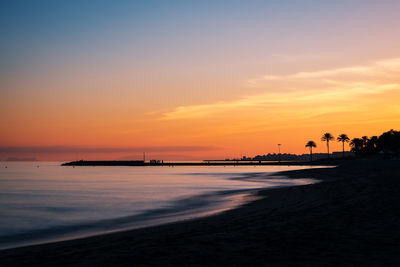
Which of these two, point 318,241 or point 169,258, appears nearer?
point 169,258

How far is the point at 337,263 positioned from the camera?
7227 millimetres

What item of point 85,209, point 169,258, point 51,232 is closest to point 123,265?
point 169,258

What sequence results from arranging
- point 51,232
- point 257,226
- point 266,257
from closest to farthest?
point 266,257
point 257,226
point 51,232

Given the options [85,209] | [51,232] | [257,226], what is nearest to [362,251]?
[257,226]

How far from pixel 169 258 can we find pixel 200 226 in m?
5.25

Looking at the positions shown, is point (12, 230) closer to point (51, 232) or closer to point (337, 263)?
point (51, 232)

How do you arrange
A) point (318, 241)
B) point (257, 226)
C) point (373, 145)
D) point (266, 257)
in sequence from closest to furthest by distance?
point (266, 257), point (318, 241), point (257, 226), point (373, 145)

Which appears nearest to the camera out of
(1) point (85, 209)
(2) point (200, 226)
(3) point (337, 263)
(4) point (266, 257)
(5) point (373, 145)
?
(3) point (337, 263)

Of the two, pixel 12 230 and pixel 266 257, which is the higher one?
pixel 266 257

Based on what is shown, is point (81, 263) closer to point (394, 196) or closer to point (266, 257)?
point (266, 257)

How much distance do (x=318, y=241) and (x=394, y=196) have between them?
10.7 m

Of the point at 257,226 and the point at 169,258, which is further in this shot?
the point at 257,226

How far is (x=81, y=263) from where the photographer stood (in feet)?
26.5

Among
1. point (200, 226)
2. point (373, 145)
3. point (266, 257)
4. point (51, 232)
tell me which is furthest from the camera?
point (373, 145)
